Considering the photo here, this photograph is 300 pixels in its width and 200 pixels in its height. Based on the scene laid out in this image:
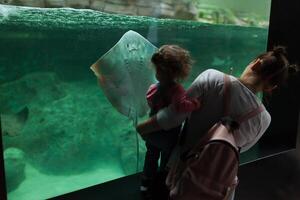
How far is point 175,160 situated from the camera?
1280 mm

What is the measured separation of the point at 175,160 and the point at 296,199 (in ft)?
4.88

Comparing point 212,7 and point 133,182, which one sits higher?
point 212,7

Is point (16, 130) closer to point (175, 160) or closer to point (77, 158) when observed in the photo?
point (77, 158)

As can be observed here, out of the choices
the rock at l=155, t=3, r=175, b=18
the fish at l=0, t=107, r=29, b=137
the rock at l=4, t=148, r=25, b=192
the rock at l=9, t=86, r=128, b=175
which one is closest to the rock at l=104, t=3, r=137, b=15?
the rock at l=155, t=3, r=175, b=18

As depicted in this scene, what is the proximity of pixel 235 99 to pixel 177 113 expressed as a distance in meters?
0.22

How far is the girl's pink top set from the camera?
46.2 inches

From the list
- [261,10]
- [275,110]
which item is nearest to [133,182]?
[275,110]

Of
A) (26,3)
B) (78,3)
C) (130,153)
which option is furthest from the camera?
(130,153)

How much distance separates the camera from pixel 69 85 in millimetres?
1612

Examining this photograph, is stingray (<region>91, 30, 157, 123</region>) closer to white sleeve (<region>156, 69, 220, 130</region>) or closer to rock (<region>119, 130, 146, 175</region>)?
rock (<region>119, 130, 146, 175</region>)

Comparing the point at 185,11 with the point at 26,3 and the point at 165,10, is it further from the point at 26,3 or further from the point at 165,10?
the point at 26,3

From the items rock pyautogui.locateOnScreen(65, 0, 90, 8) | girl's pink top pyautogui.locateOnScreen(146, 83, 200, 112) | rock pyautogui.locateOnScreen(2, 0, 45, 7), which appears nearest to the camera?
girl's pink top pyautogui.locateOnScreen(146, 83, 200, 112)

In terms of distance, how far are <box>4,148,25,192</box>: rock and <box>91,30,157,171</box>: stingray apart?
48 cm

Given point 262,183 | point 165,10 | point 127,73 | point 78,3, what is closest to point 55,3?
point 78,3
